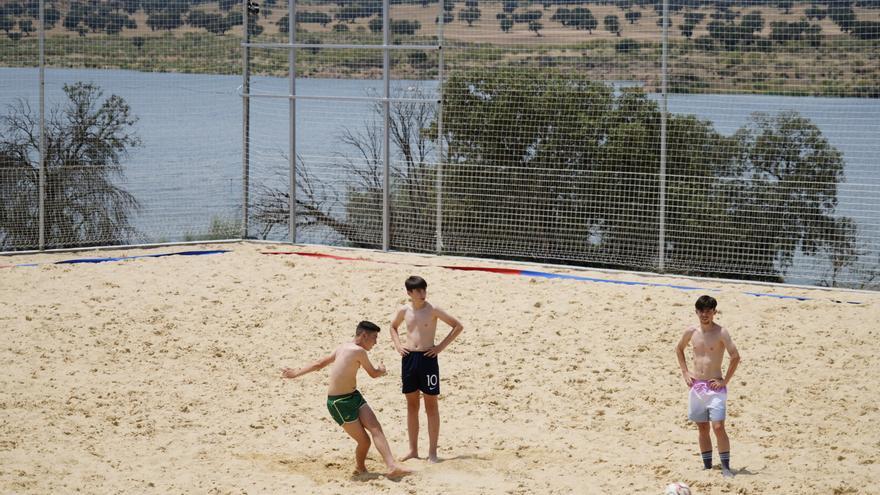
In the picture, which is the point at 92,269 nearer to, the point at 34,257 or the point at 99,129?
the point at 34,257

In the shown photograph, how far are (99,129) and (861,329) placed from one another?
34.1 ft

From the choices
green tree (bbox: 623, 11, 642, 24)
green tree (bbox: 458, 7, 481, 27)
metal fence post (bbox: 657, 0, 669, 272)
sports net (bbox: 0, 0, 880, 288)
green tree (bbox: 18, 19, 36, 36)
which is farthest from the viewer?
green tree (bbox: 18, 19, 36, 36)

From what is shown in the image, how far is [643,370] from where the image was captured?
9.70 meters

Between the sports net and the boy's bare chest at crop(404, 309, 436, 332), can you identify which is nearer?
the boy's bare chest at crop(404, 309, 436, 332)

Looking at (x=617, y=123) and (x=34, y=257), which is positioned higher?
(x=617, y=123)

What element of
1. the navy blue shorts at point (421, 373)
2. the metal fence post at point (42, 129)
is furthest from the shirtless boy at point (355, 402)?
the metal fence post at point (42, 129)

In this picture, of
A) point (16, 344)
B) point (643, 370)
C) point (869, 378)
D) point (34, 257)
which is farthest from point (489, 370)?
point (34, 257)

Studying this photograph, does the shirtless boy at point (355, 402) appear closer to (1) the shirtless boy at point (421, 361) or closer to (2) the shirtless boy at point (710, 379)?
(1) the shirtless boy at point (421, 361)

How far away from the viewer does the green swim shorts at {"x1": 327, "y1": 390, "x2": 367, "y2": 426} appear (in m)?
7.35

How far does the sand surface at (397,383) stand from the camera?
7457 millimetres

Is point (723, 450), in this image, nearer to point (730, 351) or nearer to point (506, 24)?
point (730, 351)

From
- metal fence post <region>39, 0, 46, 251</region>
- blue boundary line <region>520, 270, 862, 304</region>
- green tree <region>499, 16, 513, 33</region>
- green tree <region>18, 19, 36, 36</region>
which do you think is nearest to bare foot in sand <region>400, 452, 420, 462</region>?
blue boundary line <region>520, 270, 862, 304</region>

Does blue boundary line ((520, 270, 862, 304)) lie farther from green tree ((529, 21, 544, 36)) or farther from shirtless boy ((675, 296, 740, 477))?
shirtless boy ((675, 296, 740, 477))

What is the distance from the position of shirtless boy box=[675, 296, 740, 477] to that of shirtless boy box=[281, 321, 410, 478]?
2018 mm
